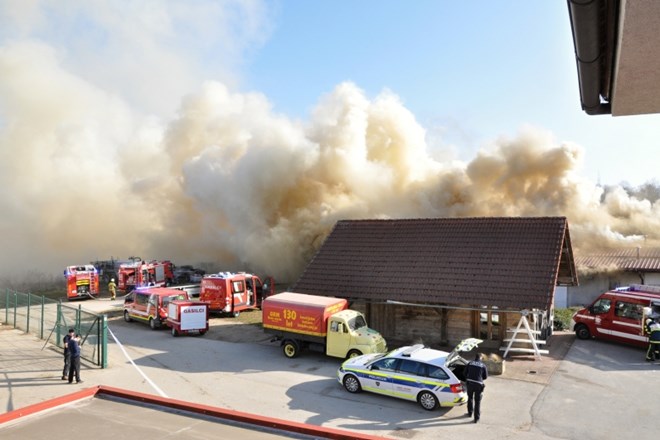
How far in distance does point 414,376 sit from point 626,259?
67.1 feet

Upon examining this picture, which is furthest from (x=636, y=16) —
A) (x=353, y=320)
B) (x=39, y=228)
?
(x=39, y=228)

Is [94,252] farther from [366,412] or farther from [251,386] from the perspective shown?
[366,412]

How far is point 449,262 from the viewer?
1745cm

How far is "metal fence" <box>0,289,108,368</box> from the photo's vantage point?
557 inches

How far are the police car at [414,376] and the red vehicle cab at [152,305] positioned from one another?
1016cm

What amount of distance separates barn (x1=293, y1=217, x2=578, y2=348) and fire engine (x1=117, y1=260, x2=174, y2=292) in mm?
14559

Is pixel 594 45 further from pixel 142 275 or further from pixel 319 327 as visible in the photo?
pixel 142 275

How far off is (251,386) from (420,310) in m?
7.20

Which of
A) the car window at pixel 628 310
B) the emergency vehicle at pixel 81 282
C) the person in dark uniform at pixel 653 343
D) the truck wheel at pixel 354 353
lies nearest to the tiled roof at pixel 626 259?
the car window at pixel 628 310

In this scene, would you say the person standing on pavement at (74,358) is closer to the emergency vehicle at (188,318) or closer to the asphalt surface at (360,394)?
the asphalt surface at (360,394)

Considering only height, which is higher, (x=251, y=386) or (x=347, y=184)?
(x=347, y=184)

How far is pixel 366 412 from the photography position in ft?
35.6

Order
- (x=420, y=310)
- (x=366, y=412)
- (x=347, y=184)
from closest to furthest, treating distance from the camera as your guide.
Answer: (x=366, y=412)
(x=420, y=310)
(x=347, y=184)

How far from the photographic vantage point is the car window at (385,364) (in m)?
11.6
